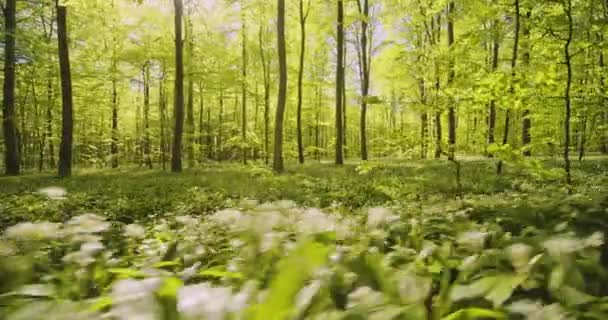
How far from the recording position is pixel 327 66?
2839 centimetres

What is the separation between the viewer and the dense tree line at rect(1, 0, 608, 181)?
18.1ft

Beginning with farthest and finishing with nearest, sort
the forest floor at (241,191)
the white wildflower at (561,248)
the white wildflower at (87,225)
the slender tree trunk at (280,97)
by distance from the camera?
1. the slender tree trunk at (280,97)
2. the forest floor at (241,191)
3. the white wildflower at (87,225)
4. the white wildflower at (561,248)

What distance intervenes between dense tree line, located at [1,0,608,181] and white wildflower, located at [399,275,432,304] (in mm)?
2585

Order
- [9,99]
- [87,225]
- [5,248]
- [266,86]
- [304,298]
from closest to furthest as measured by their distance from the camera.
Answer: [304,298] < [5,248] < [87,225] < [9,99] < [266,86]

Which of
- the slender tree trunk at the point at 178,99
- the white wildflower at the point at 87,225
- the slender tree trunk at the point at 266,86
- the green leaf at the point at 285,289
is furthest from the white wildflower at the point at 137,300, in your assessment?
the slender tree trunk at the point at 266,86

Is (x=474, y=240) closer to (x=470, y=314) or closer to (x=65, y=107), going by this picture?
(x=470, y=314)

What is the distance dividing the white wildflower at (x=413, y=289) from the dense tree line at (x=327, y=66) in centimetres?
259

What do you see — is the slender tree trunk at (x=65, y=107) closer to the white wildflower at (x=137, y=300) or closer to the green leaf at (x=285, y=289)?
the white wildflower at (x=137, y=300)

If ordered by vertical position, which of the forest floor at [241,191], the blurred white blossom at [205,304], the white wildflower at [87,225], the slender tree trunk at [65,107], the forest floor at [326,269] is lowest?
the forest floor at [241,191]

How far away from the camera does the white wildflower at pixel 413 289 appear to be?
3.14 ft

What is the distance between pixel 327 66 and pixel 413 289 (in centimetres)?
2838

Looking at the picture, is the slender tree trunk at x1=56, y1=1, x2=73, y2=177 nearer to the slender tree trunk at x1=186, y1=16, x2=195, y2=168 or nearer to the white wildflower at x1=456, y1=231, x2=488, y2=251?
the slender tree trunk at x1=186, y1=16, x2=195, y2=168

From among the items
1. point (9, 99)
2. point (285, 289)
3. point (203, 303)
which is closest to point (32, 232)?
point (203, 303)

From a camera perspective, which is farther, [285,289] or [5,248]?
[5,248]
